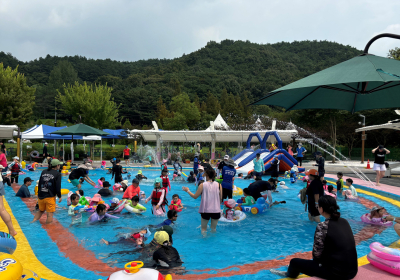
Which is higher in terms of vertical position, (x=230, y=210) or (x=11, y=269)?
(x=11, y=269)

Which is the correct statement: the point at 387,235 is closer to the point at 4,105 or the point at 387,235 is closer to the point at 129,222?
the point at 129,222

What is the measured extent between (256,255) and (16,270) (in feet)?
14.2

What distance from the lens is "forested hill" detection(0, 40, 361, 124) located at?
90.2m

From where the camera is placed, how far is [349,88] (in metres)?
7.75

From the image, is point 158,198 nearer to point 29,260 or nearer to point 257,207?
point 257,207

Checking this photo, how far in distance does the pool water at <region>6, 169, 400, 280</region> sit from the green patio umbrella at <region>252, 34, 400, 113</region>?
330 centimetres

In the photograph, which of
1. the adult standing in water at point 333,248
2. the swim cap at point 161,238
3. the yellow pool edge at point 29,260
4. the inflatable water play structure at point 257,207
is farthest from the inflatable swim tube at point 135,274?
the inflatable water play structure at point 257,207

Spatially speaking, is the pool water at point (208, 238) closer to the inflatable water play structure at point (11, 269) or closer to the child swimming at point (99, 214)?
the child swimming at point (99, 214)

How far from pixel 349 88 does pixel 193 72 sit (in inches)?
4291

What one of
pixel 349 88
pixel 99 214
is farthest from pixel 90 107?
pixel 349 88

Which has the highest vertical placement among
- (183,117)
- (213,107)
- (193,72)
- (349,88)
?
(193,72)

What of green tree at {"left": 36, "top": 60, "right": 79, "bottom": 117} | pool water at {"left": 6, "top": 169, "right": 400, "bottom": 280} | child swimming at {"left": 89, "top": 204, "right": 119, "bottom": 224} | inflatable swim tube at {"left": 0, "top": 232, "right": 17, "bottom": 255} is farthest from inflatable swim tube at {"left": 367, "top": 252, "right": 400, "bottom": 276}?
green tree at {"left": 36, "top": 60, "right": 79, "bottom": 117}

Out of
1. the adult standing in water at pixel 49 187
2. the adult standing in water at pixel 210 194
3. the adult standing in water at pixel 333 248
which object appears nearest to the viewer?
the adult standing in water at pixel 333 248

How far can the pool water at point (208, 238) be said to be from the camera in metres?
5.64
